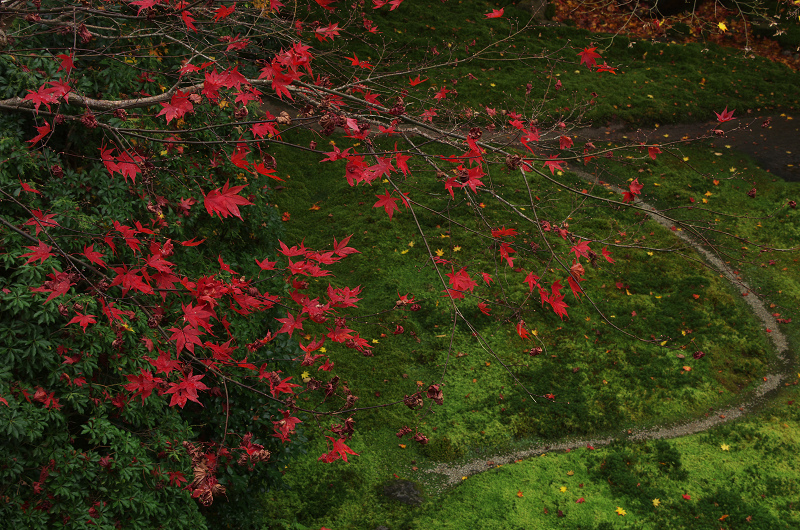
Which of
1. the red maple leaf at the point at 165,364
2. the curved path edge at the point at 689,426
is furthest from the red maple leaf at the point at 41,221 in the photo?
the curved path edge at the point at 689,426

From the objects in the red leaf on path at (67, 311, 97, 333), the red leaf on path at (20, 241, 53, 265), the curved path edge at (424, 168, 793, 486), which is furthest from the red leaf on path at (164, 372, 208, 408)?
the curved path edge at (424, 168, 793, 486)

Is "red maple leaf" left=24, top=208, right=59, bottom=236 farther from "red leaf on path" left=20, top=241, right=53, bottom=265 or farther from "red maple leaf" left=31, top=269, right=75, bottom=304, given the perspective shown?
"red maple leaf" left=31, top=269, right=75, bottom=304

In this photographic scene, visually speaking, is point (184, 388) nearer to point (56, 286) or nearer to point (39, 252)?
point (56, 286)

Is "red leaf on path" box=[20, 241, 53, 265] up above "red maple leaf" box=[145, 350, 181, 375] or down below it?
above

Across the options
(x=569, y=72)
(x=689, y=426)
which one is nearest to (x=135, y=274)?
(x=689, y=426)

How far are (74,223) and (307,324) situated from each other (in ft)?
11.6

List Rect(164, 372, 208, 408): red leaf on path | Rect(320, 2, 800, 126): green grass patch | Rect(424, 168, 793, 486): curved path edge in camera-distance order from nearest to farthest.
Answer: Rect(164, 372, 208, 408): red leaf on path, Rect(424, 168, 793, 486): curved path edge, Rect(320, 2, 800, 126): green grass patch

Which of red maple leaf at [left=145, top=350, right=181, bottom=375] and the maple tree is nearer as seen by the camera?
the maple tree

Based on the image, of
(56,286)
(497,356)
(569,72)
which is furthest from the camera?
(569,72)

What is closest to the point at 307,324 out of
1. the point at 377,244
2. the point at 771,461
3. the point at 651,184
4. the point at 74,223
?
the point at 377,244

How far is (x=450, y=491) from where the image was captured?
16.1ft

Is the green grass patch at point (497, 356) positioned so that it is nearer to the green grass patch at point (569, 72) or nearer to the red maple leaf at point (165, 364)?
the red maple leaf at point (165, 364)

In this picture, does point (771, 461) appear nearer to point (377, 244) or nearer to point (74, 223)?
point (377, 244)

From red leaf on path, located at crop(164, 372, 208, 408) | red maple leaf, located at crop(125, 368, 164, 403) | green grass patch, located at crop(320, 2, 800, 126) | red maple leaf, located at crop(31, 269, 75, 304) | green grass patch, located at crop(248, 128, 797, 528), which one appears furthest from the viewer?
green grass patch, located at crop(320, 2, 800, 126)
